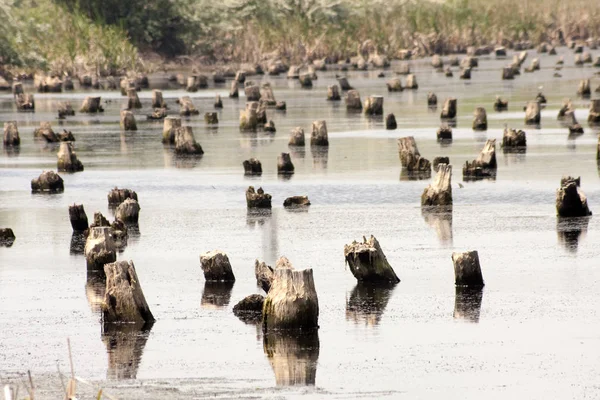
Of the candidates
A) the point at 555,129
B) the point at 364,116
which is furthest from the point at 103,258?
the point at 364,116

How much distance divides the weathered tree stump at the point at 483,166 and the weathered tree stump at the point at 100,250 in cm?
936

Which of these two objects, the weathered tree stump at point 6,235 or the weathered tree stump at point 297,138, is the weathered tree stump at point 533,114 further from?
the weathered tree stump at point 6,235

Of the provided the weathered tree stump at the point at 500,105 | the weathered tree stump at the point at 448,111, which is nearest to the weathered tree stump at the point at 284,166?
the weathered tree stump at the point at 448,111

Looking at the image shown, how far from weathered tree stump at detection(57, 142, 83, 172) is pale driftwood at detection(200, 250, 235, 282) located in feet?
38.2

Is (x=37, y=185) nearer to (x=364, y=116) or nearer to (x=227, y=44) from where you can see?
(x=364, y=116)

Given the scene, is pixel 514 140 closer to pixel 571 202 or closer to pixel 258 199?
pixel 258 199

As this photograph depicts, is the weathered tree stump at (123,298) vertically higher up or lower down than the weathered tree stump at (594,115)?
higher up

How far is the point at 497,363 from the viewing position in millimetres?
12219

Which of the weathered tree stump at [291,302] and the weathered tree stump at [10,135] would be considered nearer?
the weathered tree stump at [291,302]

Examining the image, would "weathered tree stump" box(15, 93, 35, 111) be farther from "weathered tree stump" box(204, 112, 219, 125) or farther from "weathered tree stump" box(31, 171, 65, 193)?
"weathered tree stump" box(31, 171, 65, 193)

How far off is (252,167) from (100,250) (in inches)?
376

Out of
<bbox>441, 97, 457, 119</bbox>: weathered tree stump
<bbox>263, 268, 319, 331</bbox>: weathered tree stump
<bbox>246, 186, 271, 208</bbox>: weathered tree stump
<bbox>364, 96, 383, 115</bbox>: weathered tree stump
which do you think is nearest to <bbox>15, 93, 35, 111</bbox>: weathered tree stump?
<bbox>364, 96, 383, 115</bbox>: weathered tree stump

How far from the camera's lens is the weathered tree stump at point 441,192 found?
21703mm

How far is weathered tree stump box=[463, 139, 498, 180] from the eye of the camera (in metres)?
25.1
